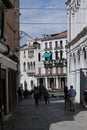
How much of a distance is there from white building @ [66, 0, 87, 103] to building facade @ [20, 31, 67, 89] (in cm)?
5804

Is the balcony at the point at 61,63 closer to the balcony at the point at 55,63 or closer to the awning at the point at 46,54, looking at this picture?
the balcony at the point at 55,63

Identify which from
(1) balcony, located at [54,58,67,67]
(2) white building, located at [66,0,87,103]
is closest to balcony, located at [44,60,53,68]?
(1) balcony, located at [54,58,67,67]

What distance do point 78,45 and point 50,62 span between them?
2848 inches

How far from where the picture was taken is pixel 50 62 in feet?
409

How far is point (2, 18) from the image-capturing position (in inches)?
1088

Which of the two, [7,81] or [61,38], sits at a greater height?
[61,38]

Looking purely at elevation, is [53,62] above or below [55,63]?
above

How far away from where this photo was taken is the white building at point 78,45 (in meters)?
46.8

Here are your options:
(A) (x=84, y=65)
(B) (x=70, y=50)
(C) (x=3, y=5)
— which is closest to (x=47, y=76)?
(B) (x=70, y=50)

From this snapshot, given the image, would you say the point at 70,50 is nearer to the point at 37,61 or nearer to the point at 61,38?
the point at 61,38

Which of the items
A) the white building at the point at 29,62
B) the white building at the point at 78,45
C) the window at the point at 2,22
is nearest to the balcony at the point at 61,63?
the white building at the point at 29,62

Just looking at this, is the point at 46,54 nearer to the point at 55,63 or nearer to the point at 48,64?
the point at 48,64

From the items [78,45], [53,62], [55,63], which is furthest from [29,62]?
[78,45]

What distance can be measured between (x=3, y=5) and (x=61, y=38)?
93.0 m
